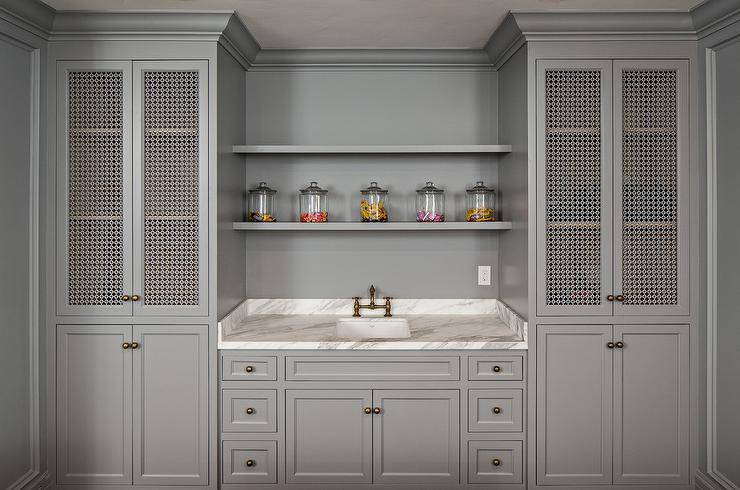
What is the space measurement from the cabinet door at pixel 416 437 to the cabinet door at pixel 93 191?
4.60 ft

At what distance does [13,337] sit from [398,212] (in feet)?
6.92

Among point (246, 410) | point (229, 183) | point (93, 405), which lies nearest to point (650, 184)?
point (229, 183)

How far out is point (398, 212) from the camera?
349cm

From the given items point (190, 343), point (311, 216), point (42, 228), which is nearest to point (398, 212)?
point (311, 216)

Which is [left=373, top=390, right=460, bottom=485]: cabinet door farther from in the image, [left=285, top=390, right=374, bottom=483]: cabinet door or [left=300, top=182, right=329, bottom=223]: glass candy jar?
[left=300, top=182, right=329, bottom=223]: glass candy jar

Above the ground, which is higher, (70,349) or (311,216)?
(311,216)

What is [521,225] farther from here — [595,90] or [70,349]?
[70,349]

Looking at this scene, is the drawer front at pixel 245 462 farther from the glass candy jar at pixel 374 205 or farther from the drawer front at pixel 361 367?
the glass candy jar at pixel 374 205

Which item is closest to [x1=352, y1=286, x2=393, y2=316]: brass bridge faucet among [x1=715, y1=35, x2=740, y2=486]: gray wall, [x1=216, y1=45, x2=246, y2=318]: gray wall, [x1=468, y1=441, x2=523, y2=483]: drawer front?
[x1=216, y1=45, x2=246, y2=318]: gray wall

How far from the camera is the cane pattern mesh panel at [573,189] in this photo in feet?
9.33

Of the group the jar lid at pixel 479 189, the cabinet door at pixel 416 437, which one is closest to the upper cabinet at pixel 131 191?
the cabinet door at pixel 416 437

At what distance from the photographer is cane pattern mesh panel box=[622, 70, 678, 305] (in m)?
2.85

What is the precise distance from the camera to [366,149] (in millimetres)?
3141

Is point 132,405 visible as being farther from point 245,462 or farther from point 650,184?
point 650,184
